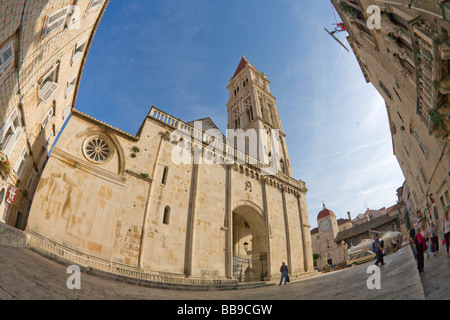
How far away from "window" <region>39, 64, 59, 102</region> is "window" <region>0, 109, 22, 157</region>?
1.84m

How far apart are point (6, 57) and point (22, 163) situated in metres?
5.50

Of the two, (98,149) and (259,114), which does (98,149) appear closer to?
(98,149)

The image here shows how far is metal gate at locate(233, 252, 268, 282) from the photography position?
1767 centimetres

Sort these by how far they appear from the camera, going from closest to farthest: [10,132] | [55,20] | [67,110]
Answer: [10,132]
[55,20]
[67,110]

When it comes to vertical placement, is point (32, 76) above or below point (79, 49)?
below

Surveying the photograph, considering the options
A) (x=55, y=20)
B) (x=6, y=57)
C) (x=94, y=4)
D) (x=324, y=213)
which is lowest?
(x=6, y=57)

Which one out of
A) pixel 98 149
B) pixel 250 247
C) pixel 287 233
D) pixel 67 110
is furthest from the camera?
pixel 250 247

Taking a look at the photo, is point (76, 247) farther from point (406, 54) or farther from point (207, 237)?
point (406, 54)

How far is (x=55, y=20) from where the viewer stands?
862 centimetres

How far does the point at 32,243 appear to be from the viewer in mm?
8773

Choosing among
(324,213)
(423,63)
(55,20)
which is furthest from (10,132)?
(324,213)

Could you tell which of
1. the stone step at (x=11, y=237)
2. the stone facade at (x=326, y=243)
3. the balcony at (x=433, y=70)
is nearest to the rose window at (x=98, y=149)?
the stone step at (x=11, y=237)

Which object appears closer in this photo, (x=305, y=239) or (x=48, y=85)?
(x=48, y=85)

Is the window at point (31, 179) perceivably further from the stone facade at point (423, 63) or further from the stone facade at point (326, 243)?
the stone facade at point (326, 243)
